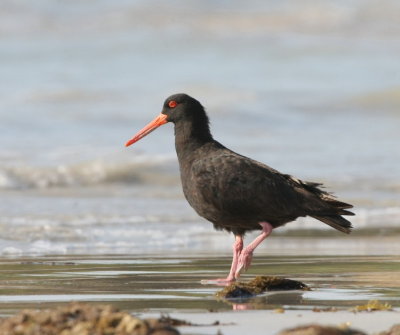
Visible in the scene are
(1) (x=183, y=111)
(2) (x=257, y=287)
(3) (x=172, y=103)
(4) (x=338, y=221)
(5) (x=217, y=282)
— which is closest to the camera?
(2) (x=257, y=287)

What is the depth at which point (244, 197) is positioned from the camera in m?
8.46

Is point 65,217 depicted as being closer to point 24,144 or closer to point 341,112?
point 24,144

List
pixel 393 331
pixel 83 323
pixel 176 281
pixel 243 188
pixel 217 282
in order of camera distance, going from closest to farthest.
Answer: pixel 83 323 → pixel 393 331 → pixel 217 282 → pixel 176 281 → pixel 243 188

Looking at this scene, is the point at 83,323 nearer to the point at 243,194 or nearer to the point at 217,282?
the point at 217,282

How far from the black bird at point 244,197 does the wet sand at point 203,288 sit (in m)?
0.36

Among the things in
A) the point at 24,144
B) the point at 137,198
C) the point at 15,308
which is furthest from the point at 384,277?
the point at 24,144

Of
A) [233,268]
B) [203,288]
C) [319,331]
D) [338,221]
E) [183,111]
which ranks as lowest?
[319,331]

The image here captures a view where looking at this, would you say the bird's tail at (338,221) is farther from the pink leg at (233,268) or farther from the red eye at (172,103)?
the red eye at (172,103)

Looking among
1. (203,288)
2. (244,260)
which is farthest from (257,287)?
(244,260)

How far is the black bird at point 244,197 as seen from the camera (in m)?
8.42

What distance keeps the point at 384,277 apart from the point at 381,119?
67.4ft

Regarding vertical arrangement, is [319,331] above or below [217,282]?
below

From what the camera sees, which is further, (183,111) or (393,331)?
(183,111)

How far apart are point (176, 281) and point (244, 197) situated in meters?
0.89
